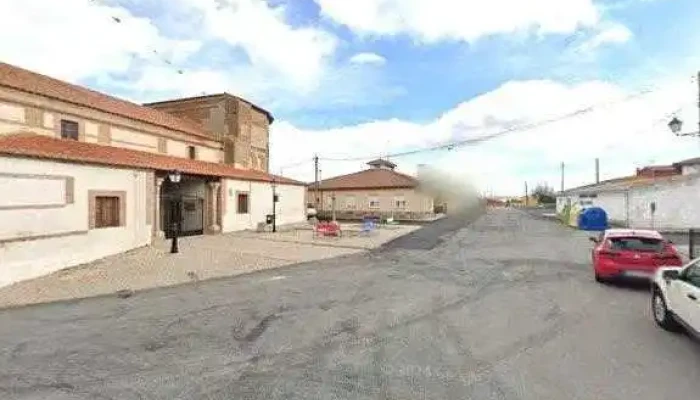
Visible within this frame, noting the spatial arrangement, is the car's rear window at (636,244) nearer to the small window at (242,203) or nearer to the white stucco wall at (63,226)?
the white stucco wall at (63,226)

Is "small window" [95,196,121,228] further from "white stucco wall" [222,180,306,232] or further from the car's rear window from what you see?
the car's rear window

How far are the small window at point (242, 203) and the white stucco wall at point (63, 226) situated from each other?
8.92 m

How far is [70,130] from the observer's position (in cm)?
2078

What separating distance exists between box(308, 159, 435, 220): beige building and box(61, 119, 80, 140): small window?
85.8ft

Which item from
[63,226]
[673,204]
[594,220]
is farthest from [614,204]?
[63,226]

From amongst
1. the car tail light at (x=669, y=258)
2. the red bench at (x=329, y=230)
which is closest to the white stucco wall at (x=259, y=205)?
the red bench at (x=329, y=230)

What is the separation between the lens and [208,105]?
3372cm

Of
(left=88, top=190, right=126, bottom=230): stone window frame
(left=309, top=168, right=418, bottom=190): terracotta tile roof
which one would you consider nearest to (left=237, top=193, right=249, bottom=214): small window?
(left=88, top=190, right=126, bottom=230): stone window frame

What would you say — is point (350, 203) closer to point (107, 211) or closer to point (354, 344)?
point (107, 211)

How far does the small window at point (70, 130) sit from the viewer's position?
2048 cm

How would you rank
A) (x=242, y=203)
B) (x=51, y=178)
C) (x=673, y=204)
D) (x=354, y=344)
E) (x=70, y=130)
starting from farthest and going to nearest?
(x=673, y=204) → (x=242, y=203) → (x=70, y=130) → (x=51, y=178) → (x=354, y=344)

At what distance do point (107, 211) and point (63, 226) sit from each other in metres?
2.44

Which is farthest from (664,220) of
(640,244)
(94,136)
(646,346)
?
(94,136)

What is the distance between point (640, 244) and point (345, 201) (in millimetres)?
40658
